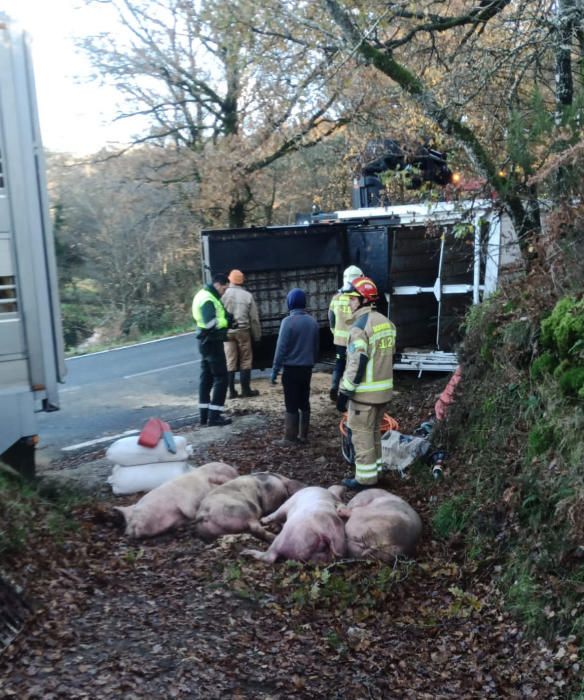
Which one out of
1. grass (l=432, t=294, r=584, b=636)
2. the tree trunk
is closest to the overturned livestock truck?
the tree trunk

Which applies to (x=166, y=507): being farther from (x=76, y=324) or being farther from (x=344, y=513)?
(x=76, y=324)

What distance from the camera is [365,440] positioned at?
279 inches

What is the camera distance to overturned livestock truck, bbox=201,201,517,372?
34.4 ft

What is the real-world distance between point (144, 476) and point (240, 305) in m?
4.14

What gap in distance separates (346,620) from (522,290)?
11.5ft

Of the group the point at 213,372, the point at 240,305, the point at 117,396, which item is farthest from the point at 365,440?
→ the point at 117,396

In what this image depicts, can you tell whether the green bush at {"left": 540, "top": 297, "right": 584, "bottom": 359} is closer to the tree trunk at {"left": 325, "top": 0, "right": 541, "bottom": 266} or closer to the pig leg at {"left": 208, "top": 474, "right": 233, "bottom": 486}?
the tree trunk at {"left": 325, "top": 0, "right": 541, "bottom": 266}

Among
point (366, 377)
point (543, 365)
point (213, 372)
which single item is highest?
point (543, 365)

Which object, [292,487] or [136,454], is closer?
[292,487]

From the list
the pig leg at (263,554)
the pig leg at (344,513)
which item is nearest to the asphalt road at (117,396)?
the pig leg at (263,554)

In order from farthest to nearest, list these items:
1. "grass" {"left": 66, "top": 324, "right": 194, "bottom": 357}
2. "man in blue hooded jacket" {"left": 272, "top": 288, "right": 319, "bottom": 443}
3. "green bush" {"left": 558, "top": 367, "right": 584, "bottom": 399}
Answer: "grass" {"left": 66, "top": 324, "right": 194, "bottom": 357}
"man in blue hooded jacket" {"left": 272, "top": 288, "right": 319, "bottom": 443}
"green bush" {"left": 558, "top": 367, "right": 584, "bottom": 399}

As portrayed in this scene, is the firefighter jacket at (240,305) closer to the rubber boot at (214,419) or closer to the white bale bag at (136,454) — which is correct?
the rubber boot at (214,419)

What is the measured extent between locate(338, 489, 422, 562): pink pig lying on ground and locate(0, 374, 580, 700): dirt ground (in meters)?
0.11

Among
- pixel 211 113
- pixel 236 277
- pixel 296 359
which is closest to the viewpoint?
pixel 296 359
